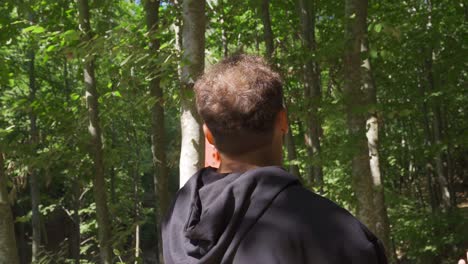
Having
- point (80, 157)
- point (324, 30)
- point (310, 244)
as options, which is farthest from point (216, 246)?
point (324, 30)

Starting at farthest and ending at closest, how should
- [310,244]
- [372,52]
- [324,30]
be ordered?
[324,30] → [372,52] → [310,244]

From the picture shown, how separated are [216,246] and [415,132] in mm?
24759

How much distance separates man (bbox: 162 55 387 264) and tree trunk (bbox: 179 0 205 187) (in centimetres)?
240

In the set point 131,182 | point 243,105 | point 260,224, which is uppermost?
point 243,105

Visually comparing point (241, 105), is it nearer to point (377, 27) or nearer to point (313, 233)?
point (313, 233)

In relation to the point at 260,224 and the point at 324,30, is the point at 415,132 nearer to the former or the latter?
the point at 324,30

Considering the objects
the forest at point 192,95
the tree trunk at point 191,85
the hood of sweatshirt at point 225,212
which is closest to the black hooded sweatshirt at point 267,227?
the hood of sweatshirt at point 225,212

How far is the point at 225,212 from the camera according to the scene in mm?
1530

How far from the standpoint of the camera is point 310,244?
1411mm

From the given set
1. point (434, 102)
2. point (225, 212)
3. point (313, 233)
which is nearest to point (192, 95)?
point (225, 212)

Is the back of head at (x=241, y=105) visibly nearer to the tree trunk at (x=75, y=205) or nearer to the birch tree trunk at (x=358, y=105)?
the birch tree trunk at (x=358, y=105)

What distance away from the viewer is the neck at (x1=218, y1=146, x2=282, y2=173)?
1637 mm

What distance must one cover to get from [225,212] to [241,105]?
0.99 feet

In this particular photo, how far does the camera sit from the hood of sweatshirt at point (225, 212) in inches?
59.4
